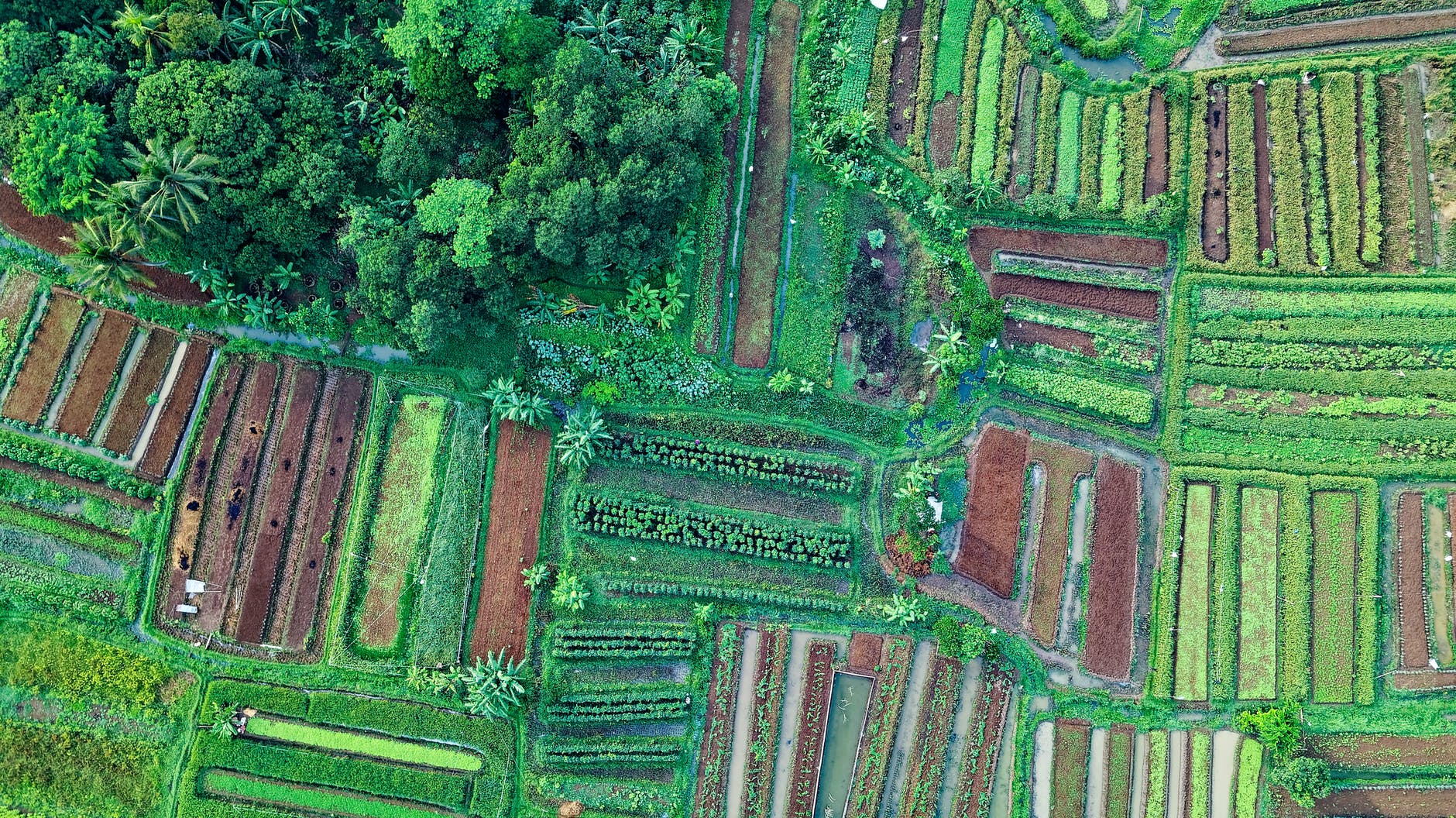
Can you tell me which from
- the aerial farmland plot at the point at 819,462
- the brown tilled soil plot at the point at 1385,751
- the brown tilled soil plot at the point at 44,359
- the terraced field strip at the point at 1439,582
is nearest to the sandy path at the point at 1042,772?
the aerial farmland plot at the point at 819,462

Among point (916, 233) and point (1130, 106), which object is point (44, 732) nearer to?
point (916, 233)

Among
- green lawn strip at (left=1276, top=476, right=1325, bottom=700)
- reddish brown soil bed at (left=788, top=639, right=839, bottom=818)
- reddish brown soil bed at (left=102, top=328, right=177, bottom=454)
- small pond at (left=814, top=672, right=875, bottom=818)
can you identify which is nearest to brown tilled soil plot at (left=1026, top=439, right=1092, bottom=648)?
small pond at (left=814, top=672, right=875, bottom=818)

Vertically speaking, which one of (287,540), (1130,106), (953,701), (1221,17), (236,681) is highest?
(1221,17)

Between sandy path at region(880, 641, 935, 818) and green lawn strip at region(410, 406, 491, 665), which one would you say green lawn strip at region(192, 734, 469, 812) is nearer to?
green lawn strip at region(410, 406, 491, 665)

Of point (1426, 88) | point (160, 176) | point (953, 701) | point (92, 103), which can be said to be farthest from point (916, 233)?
point (92, 103)

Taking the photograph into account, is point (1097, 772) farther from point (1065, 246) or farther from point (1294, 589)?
point (1065, 246)

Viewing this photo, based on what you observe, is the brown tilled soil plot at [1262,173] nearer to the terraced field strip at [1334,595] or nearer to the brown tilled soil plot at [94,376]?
the terraced field strip at [1334,595]
